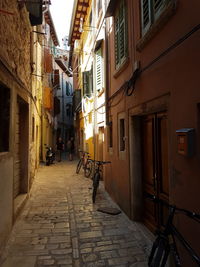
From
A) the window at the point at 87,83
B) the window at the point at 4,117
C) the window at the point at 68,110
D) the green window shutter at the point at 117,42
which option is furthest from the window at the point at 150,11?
the window at the point at 68,110

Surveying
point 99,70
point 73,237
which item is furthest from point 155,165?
point 99,70

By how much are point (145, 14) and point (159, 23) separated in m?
0.97

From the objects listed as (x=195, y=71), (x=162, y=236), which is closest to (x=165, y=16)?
(x=195, y=71)

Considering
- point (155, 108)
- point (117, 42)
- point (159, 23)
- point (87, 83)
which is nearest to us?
point (159, 23)

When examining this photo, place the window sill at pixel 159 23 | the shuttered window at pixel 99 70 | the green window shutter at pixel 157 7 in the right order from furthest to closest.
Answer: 1. the shuttered window at pixel 99 70
2. the green window shutter at pixel 157 7
3. the window sill at pixel 159 23

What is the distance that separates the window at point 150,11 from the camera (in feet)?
11.1

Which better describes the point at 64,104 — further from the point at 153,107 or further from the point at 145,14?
the point at 153,107

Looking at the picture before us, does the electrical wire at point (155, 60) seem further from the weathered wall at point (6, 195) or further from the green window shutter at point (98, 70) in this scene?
the green window shutter at point (98, 70)

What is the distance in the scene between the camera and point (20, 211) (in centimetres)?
524

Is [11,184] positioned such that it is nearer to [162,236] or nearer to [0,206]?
[0,206]

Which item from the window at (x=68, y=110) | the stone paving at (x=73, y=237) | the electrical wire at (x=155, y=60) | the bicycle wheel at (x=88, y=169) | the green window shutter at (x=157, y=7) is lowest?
the stone paving at (x=73, y=237)

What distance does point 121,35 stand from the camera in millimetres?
5656

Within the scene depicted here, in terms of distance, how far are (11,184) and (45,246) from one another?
1.48 metres

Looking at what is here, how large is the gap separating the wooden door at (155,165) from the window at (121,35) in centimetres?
206
